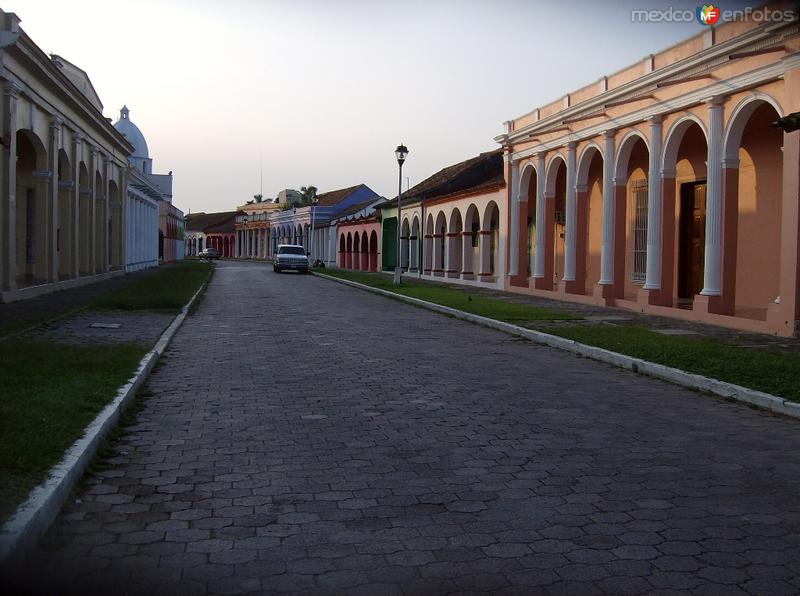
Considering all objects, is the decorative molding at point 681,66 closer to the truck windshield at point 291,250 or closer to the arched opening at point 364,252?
the truck windshield at point 291,250

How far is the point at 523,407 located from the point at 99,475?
3928 mm

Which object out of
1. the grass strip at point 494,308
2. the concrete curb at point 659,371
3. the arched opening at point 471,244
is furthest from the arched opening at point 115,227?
the concrete curb at point 659,371

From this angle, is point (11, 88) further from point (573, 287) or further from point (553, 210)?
point (553, 210)

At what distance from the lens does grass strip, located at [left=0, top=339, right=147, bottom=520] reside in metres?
4.52

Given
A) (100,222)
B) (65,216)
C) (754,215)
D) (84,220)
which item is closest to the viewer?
(754,215)

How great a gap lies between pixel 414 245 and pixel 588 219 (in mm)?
18159

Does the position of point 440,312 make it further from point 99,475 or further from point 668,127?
point 99,475

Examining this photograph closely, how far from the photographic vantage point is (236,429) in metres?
6.41

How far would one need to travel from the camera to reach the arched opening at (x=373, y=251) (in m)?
50.0

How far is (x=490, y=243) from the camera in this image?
3173 centimetres

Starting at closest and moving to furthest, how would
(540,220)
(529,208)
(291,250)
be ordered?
(540,220), (529,208), (291,250)

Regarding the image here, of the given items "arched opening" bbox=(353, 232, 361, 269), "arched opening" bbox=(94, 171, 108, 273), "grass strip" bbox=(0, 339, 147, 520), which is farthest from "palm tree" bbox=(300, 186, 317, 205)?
"grass strip" bbox=(0, 339, 147, 520)

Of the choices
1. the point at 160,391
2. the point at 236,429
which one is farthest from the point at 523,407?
the point at 160,391

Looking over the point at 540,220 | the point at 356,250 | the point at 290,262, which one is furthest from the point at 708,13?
the point at 356,250
